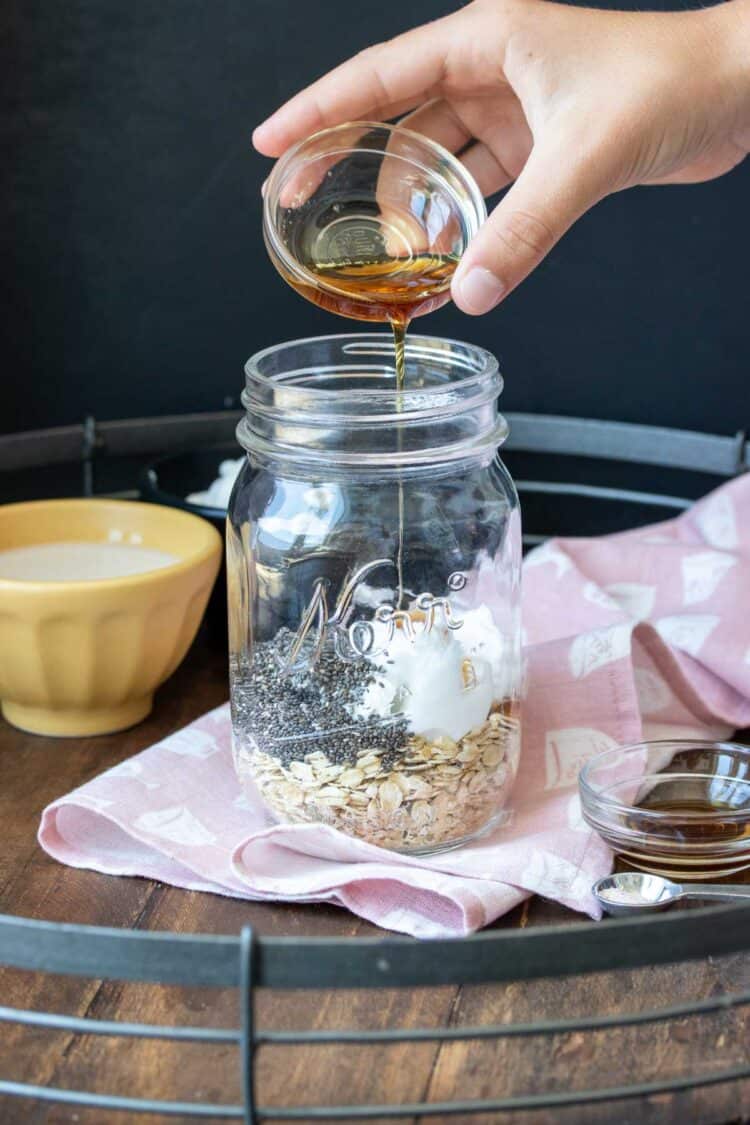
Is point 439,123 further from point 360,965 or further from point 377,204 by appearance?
point 360,965

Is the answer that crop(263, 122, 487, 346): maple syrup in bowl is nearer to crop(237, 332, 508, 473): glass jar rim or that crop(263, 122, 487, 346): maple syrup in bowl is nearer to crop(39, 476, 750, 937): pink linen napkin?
crop(237, 332, 508, 473): glass jar rim

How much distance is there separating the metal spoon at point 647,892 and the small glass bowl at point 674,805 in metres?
0.01

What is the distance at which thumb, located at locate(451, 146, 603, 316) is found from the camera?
26.0 inches

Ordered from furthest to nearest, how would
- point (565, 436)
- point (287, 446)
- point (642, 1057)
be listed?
point (565, 436) → point (287, 446) → point (642, 1057)

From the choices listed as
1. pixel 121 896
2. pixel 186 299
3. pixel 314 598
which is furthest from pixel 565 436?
pixel 121 896

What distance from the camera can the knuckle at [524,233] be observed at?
66 centimetres

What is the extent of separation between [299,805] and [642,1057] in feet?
0.66

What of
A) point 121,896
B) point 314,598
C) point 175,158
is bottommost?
point 121,896

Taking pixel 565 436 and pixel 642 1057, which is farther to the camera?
pixel 565 436

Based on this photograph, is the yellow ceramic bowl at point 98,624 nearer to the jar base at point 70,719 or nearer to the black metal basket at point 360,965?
the jar base at point 70,719

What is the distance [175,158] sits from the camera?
1.15 metres

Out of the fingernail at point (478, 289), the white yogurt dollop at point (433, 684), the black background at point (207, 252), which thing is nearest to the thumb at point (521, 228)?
the fingernail at point (478, 289)

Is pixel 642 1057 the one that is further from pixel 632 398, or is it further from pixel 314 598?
pixel 632 398

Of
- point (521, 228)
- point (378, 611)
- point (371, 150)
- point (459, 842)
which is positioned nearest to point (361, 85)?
point (371, 150)
